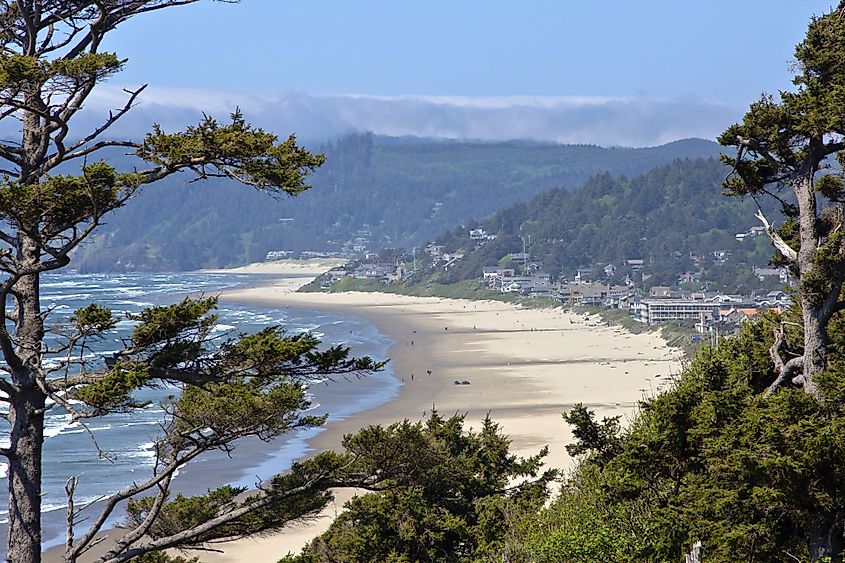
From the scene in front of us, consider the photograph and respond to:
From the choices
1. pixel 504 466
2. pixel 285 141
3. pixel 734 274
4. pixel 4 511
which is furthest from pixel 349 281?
pixel 285 141

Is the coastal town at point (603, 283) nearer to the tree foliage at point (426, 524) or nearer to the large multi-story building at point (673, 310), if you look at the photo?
the large multi-story building at point (673, 310)

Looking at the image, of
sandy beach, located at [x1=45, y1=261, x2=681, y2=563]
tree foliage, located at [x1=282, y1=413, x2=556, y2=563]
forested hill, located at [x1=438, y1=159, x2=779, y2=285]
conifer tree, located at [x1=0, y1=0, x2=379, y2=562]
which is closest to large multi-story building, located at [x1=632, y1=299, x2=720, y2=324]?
sandy beach, located at [x1=45, y1=261, x2=681, y2=563]

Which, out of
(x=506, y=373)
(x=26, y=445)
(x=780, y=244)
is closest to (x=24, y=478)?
(x=26, y=445)

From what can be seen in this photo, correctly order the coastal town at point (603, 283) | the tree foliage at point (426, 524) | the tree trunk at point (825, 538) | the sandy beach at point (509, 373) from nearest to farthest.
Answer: the tree trunk at point (825, 538)
the tree foliage at point (426, 524)
the sandy beach at point (509, 373)
the coastal town at point (603, 283)

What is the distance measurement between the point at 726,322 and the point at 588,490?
6588cm

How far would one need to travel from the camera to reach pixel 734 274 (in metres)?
127

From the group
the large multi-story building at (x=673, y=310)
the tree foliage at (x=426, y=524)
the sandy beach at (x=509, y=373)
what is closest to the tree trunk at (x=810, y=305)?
the tree foliage at (x=426, y=524)

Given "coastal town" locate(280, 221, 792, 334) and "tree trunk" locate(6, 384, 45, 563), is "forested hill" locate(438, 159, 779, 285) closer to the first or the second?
"coastal town" locate(280, 221, 792, 334)

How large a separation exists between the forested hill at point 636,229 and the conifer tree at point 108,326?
125629 millimetres

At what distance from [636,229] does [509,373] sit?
120978mm

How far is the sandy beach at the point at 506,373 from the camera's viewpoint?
31.6 metres

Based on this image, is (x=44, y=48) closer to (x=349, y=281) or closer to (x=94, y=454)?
(x=94, y=454)

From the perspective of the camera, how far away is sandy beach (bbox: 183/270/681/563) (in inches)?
1296

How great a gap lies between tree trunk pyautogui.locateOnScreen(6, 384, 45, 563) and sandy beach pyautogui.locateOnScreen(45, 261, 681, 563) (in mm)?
4521
